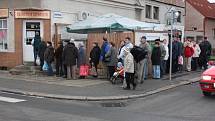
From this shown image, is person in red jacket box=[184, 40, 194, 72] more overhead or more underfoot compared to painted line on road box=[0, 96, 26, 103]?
more overhead

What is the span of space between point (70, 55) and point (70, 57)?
3.5 inches

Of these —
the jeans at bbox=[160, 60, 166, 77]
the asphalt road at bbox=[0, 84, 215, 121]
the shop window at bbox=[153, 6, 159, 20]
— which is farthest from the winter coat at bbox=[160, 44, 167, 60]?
the shop window at bbox=[153, 6, 159, 20]

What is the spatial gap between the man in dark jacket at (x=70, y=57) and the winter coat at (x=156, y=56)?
3296 millimetres

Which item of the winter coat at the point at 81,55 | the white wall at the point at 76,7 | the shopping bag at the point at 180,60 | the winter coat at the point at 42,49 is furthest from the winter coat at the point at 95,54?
the shopping bag at the point at 180,60

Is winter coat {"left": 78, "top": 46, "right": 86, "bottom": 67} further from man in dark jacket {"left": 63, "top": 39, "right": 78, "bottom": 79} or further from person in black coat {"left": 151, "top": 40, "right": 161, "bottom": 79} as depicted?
person in black coat {"left": 151, "top": 40, "right": 161, "bottom": 79}

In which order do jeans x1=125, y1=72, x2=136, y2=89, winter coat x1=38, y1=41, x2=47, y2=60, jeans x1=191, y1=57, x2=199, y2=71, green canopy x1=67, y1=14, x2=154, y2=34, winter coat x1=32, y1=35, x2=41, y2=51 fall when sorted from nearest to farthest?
jeans x1=125, y1=72, x2=136, y2=89 < green canopy x1=67, y1=14, x2=154, y2=34 < winter coat x1=38, y1=41, x2=47, y2=60 < winter coat x1=32, y1=35, x2=41, y2=51 < jeans x1=191, y1=57, x2=199, y2=71

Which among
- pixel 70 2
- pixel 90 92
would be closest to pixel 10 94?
pixel 90 92

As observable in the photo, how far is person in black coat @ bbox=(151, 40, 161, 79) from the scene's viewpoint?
18922mm

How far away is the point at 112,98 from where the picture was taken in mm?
14094

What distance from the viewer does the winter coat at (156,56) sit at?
18.9 m

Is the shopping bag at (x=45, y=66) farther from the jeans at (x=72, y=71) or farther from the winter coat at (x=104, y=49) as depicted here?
the winter coat at (x=104, y=49)

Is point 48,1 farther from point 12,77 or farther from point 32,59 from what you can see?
point 12,77

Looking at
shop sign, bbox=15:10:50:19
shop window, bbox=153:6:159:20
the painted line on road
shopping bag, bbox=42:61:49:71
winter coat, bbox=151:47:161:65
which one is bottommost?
the painted line on road

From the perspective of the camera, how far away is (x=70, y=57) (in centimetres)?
1862
